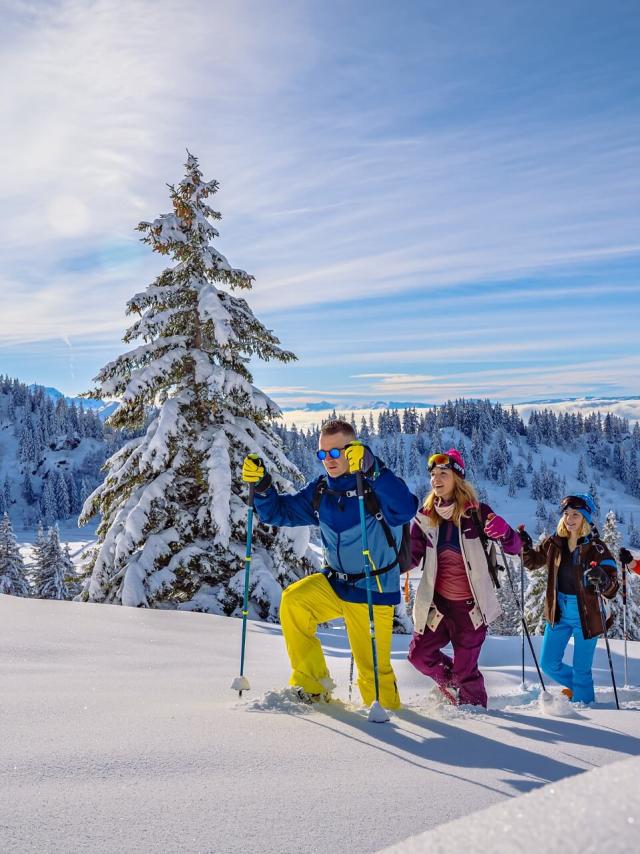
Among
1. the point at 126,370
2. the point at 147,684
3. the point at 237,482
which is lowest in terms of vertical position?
the point at 147,684

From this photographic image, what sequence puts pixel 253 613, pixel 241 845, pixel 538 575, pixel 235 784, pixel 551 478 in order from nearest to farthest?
1. pixel 241 845
2. pixel 235 784
3. pixel 253 613
4. pixel 538 575
5. pixel 551 478

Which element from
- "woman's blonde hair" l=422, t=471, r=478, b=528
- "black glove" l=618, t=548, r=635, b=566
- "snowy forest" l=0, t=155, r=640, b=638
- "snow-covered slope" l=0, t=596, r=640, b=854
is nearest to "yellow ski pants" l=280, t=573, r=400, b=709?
"snow-covered slope" l=0, t=596, r=640, b=854

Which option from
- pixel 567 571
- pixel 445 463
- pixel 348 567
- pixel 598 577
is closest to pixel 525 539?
pixel 567 571

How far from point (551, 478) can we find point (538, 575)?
184 m

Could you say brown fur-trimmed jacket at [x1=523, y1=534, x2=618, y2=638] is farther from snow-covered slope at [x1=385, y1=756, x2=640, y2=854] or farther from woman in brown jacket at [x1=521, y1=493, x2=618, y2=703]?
snow-covered slope at [x1=385, y1=756, x2=640, y2=854]

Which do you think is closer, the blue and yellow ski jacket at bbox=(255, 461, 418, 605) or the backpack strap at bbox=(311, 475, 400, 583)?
the blue and yellow ski jacket at bbox=(255, 461, 418, 605)

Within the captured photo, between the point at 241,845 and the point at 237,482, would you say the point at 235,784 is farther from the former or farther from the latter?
the point at 237,482

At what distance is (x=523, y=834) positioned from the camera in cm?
82

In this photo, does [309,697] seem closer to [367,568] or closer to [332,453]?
[367,568]

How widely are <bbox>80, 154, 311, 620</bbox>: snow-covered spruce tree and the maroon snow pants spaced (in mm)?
6484

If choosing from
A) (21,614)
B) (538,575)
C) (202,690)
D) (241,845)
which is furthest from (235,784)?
(538,575)

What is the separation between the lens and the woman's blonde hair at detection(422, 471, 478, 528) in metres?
5.48

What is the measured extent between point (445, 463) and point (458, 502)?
0.36 m

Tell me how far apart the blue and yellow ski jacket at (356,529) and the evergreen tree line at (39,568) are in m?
31.2
